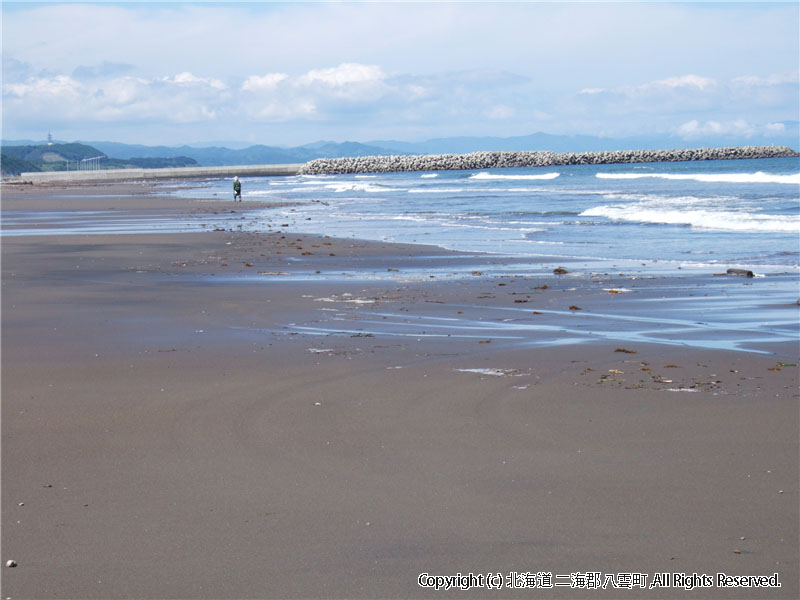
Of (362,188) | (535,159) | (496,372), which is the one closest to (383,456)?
(496,372)

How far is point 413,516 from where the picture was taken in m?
4.08

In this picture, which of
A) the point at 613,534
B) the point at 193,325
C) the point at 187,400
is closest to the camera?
the point at 613,534

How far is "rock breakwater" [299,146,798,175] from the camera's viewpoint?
356 ft

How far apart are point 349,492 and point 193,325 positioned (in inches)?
199

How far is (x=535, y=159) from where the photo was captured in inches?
4358

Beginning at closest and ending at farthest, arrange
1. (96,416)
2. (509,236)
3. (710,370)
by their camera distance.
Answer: (96,416) < (710,370) < (509,236)

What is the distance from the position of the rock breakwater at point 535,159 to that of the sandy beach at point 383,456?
102 metres

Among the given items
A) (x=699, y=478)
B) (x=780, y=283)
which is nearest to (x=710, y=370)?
(x=699, y=478)

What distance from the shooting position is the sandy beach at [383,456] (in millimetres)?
3619

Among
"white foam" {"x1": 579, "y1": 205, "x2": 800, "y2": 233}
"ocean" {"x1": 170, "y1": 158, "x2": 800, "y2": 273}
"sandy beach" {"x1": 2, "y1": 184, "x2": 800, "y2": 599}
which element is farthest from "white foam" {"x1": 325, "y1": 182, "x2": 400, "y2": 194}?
"sandy beach" {"x1": 2, "y1": 184, "x2": 800, "y2": 599}

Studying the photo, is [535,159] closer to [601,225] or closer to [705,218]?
[705,218]

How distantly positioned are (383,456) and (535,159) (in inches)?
4281

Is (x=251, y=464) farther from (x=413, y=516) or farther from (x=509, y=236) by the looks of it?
(x=509, y=236)

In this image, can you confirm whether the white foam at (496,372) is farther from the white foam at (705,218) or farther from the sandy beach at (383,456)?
the white foam at (705,218)
